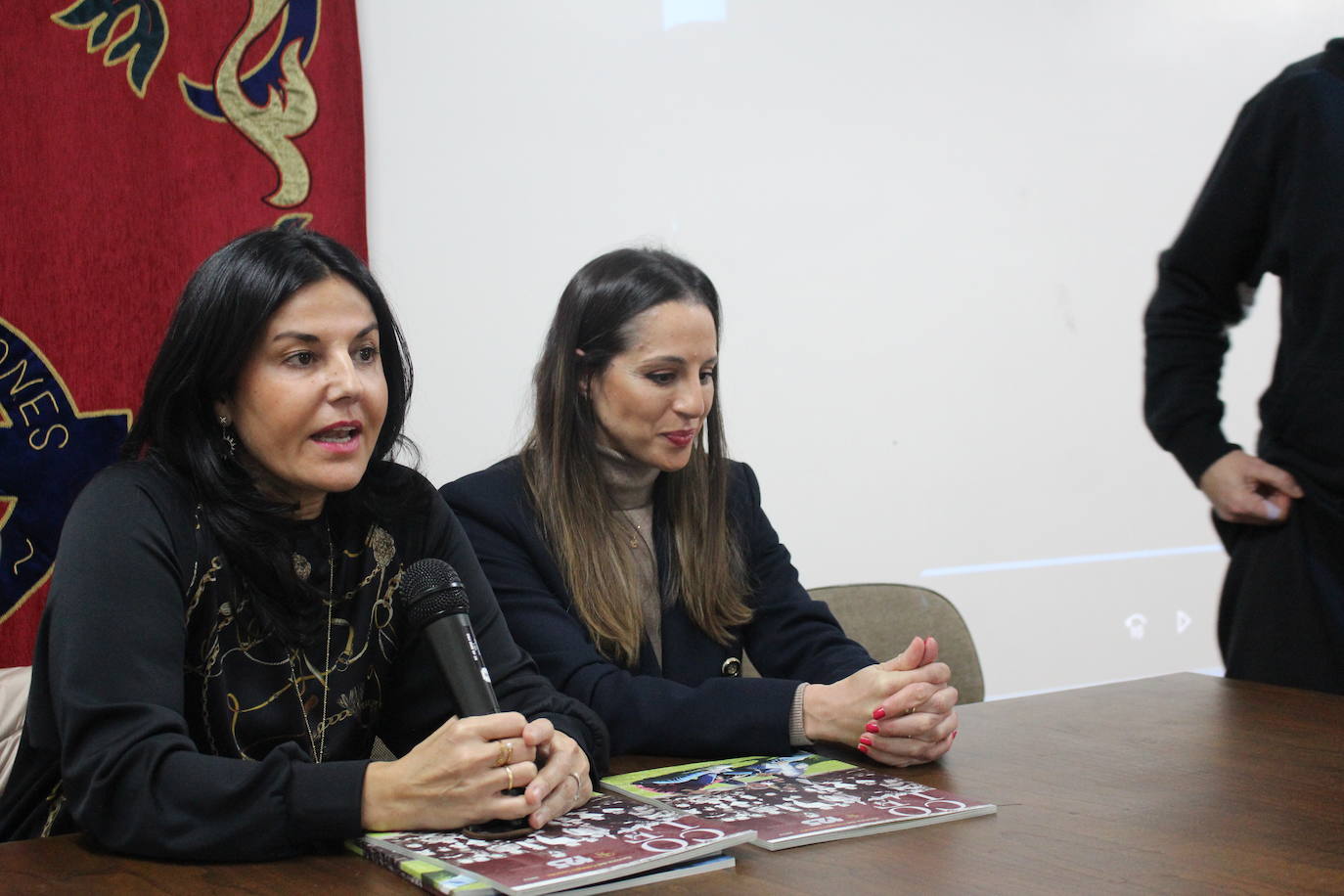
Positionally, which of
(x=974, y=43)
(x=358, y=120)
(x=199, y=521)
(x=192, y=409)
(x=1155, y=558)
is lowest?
(x=1155, y=558)

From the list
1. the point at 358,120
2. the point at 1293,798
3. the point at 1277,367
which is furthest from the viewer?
the point at 358,120

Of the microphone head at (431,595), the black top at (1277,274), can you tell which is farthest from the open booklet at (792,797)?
the black top at (1277,274)

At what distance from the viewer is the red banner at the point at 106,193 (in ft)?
7.52

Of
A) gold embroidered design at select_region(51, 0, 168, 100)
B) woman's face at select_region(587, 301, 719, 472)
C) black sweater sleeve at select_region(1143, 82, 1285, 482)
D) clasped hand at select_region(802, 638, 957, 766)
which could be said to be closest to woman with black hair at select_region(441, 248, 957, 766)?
woman's face at select_region(587, 301, 719, 472)

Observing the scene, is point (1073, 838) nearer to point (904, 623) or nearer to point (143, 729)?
point (143, 729)

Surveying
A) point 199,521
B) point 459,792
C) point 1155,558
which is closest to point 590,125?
point 199,521

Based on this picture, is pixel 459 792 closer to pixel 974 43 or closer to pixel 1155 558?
pixel 974 43

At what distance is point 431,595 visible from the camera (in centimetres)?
133

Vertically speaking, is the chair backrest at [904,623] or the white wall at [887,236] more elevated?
the white wall at [887,236]

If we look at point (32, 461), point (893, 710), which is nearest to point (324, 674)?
point (893, 710)

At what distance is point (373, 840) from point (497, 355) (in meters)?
1.82

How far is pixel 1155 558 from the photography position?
422 cm

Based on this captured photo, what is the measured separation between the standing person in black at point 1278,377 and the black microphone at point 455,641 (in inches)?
54.0

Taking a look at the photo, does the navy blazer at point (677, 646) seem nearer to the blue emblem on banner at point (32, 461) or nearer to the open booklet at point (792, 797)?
the open booklet at point (792, 797)
